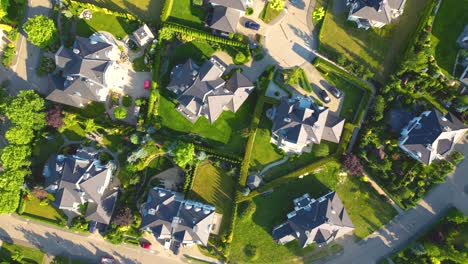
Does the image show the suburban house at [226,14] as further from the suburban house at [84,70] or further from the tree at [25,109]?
the tree at [25,109]

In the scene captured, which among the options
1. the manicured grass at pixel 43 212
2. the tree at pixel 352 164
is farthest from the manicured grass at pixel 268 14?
the manicured grass at pixel 43 212

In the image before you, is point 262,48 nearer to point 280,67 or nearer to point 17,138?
point 280,67

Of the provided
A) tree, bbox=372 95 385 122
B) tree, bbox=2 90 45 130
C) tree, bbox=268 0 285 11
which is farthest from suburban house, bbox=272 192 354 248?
tree, bbox=2 90 45 130

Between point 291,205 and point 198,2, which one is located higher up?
point 198,2

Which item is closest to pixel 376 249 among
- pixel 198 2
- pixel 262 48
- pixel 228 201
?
pixel 228 201

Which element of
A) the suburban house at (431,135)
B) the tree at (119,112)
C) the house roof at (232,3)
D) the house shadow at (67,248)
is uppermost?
the house roof at (232,3)

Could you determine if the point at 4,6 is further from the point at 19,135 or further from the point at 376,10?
the point at 376,10
